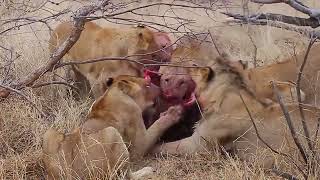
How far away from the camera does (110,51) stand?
5.93 meters

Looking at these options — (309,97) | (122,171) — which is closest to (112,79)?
(122,171)

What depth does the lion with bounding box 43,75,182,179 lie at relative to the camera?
3.97 metres

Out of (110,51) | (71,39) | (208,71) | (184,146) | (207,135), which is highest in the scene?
(71,39)

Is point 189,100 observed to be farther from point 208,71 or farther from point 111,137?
point 111,137

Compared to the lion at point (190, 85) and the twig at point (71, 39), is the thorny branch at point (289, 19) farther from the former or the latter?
the twig at point (71, 39)

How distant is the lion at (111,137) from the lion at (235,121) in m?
0.20

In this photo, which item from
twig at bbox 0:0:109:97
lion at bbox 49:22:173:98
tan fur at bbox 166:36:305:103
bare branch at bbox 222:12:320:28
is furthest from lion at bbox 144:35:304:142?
bare branch at bbox 222:12:320:28

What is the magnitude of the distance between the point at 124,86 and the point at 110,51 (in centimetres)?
113

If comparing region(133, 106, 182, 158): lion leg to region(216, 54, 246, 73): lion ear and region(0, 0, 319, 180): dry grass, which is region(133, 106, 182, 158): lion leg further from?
region(216, 54, 246, 73): lion ear

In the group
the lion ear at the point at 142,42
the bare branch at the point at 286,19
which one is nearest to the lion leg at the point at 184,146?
the lion ear at the point at 142,42

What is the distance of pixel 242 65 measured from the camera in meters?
4.72

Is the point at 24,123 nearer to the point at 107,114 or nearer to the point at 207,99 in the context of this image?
the point at 107,114

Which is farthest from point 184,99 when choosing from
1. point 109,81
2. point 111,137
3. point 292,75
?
point 111,137

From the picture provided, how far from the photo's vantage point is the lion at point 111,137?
3.97 meters
